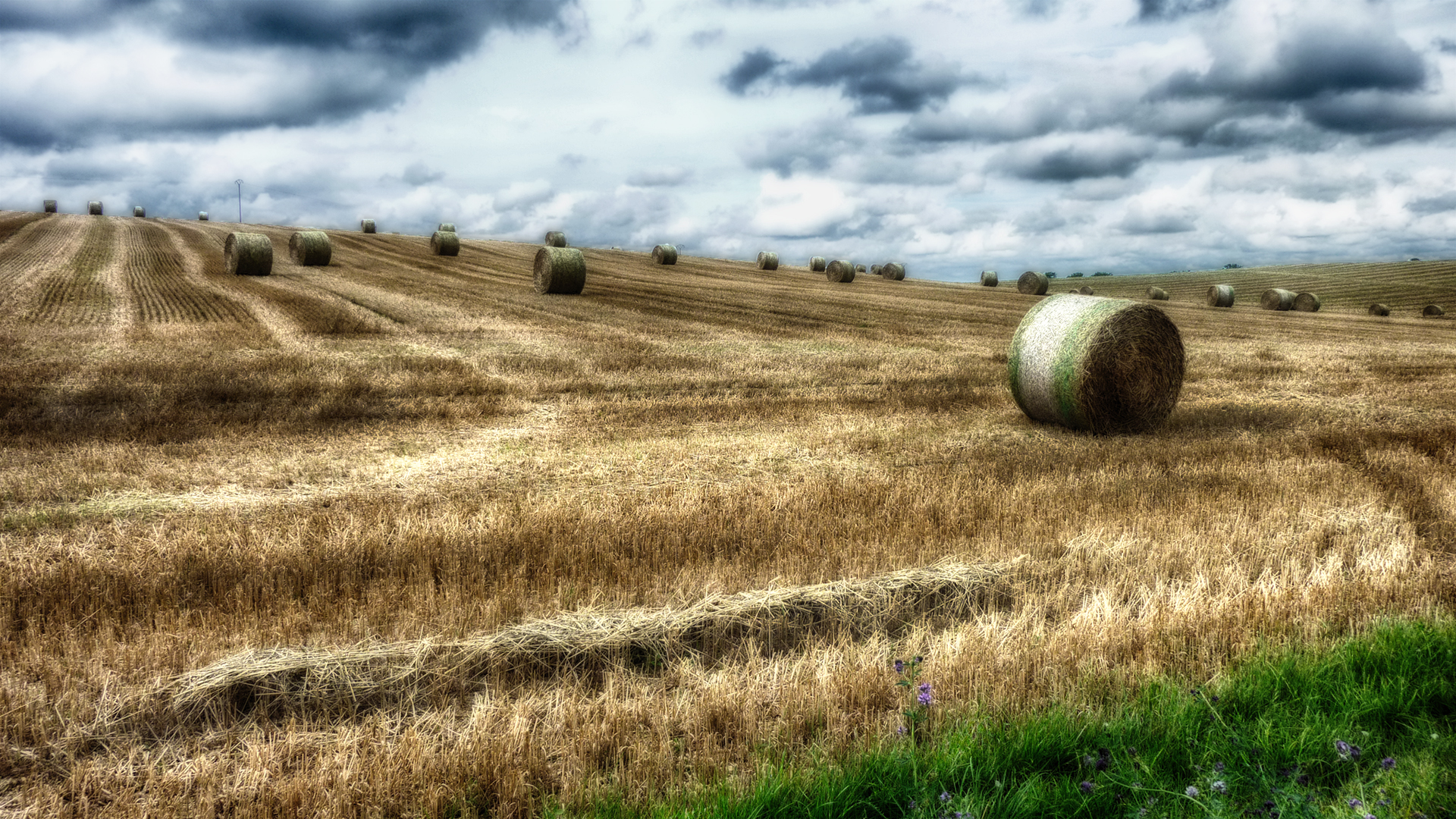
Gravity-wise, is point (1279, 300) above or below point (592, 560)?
above

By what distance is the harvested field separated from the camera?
377cm

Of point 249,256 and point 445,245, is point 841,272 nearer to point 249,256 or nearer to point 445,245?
point 445,245

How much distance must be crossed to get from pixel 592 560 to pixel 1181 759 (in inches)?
152

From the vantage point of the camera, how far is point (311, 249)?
33625mm

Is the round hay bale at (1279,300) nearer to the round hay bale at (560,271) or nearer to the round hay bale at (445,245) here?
the round hay bale at (560,271)

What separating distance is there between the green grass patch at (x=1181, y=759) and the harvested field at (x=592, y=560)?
0.92ft

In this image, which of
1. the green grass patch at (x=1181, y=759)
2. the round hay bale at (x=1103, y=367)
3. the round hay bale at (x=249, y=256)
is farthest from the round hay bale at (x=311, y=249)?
the green grass patch at (x=1181, y=759)

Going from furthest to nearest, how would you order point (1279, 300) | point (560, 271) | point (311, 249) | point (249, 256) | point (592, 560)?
point (1279, 300) → point (311, 249) → point (249, 256) → point (560, 271) → point (592, 560)

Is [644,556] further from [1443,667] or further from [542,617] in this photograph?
[1443,667]

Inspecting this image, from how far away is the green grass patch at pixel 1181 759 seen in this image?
3.12m

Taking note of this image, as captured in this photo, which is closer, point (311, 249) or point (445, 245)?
point (311, 249)

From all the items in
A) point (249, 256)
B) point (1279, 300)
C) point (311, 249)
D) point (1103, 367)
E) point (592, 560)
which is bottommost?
point (592, 560)

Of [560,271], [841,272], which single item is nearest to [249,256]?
[560,271]

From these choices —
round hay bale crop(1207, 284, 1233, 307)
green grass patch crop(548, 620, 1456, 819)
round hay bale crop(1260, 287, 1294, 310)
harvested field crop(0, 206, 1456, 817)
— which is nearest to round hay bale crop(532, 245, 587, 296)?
harvested field crop(0, 206, 1456, 817)
